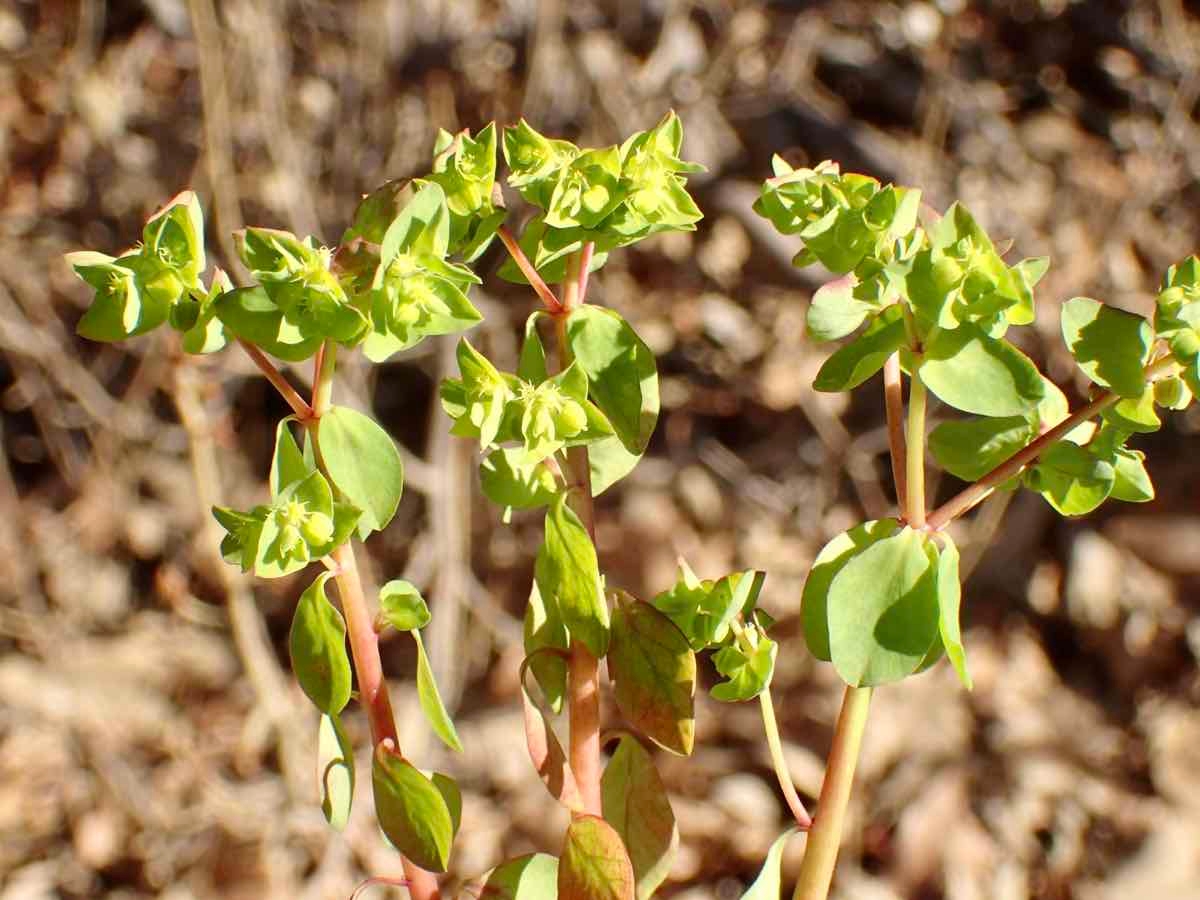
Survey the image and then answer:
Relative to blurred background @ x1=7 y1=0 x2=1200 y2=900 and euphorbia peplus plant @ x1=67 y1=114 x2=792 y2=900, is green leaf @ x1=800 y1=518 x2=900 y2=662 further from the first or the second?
blurred background @ x1=7 y1=0 x2=1200 y2=900

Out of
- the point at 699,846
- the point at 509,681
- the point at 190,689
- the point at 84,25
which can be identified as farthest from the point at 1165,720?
the point at 84,25

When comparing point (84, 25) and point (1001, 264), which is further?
point (84, 25)

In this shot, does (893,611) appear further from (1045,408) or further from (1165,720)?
(1165,720)

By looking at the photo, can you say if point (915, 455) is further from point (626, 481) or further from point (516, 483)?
point (626, 481)

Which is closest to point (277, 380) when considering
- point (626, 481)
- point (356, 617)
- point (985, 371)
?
point (356, 617)

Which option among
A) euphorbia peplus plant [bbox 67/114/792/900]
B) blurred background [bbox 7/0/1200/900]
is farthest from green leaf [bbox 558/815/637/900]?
blurred background [bbox 7/0/1200/900]
